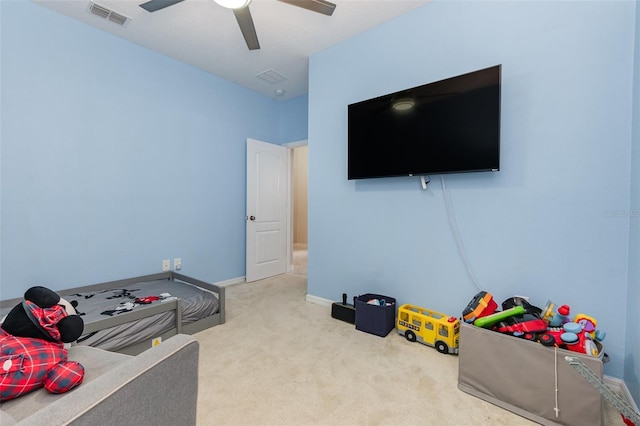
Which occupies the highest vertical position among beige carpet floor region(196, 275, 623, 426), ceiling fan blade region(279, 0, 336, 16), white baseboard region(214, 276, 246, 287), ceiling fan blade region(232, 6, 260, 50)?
ceiling fan blade region(279, 0, 336, 16)

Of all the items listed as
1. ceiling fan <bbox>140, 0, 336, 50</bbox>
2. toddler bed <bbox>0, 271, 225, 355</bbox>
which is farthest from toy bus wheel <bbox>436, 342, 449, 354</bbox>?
ceiling fan <bbox>140, 0, 336, 50</bbox>

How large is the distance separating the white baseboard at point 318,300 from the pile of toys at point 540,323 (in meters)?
Answer: 1.51

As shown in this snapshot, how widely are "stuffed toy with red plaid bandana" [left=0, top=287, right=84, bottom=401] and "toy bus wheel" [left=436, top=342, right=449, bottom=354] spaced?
6.76ft

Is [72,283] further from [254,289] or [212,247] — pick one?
[254,289]

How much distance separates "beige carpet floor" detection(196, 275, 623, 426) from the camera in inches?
56.4

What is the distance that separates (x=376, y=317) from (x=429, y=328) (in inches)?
16.2

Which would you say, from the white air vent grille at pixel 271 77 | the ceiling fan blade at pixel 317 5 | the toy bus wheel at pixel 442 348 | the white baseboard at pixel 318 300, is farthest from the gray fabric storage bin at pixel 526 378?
the white air vent grille at pixel 271 77

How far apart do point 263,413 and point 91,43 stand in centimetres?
342

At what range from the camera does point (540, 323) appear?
1490 millimetres

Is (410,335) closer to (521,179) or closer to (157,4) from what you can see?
(521,179)

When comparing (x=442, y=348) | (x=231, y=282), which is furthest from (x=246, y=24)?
(x=231, y=282)

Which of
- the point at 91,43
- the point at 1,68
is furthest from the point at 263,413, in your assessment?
the point at 91,43

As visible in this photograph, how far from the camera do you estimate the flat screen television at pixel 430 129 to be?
1.94m

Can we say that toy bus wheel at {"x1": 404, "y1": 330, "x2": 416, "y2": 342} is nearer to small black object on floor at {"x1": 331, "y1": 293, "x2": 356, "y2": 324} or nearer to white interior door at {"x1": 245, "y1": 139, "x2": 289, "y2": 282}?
small black object on floor at {"x1": 331, "y1": 293, "x2": 356, "y2": 324}
